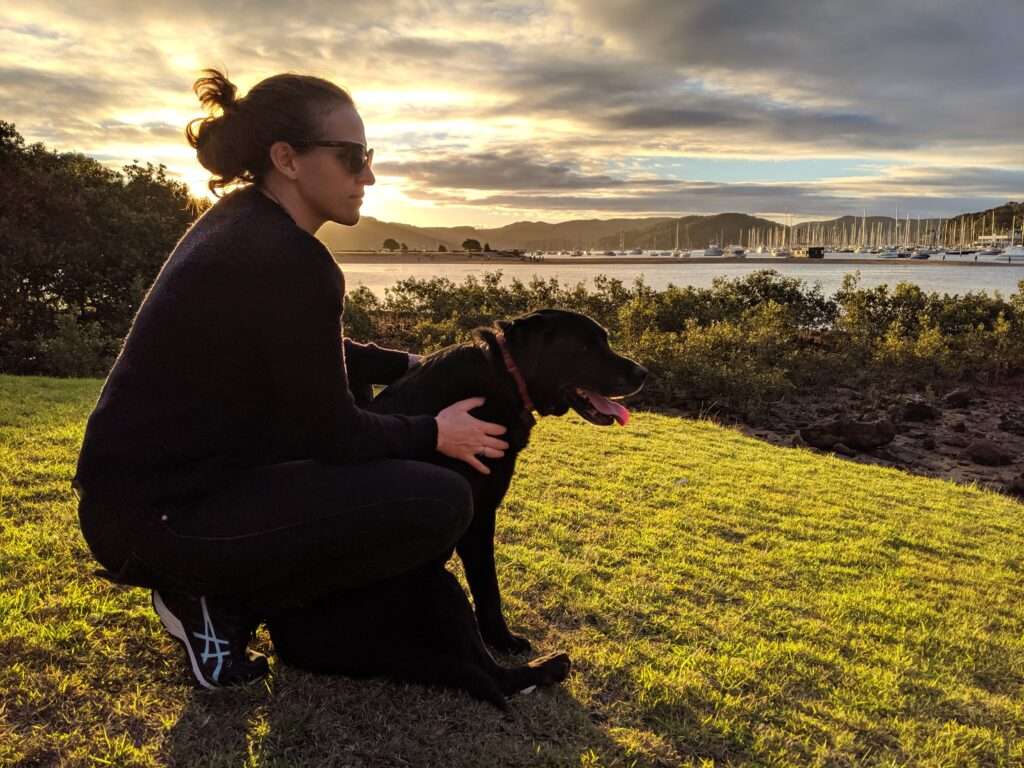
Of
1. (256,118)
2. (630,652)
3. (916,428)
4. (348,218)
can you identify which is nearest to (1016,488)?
(916,428)

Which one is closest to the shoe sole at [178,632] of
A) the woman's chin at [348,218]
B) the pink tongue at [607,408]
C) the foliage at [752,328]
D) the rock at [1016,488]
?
the woman's chin at [348,218]

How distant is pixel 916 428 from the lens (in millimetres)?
10406

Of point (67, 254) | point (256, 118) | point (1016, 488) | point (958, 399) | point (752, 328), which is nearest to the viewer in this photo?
point (256, 118)

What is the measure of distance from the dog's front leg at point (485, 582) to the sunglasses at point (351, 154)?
1.35m

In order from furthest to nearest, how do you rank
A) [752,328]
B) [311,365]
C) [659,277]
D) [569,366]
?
[659,277], [752,328], [569,366], [311,365]

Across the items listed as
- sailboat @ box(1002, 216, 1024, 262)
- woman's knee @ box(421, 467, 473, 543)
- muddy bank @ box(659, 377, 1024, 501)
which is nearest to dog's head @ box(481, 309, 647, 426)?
woman's knee @ box(421, 467, 473, 543)

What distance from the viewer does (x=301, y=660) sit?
258cm

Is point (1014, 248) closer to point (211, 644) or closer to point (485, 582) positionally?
point (485, 582)

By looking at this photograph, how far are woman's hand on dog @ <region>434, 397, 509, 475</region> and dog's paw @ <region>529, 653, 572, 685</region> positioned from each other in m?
0.75

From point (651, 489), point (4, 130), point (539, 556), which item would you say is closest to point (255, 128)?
point (539, 556)

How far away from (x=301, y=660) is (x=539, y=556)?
69.1 inches

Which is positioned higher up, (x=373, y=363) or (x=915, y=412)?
(x=373, y=363)

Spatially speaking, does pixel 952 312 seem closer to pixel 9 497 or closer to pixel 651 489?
pixel 651 489

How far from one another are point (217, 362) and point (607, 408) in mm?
1938
